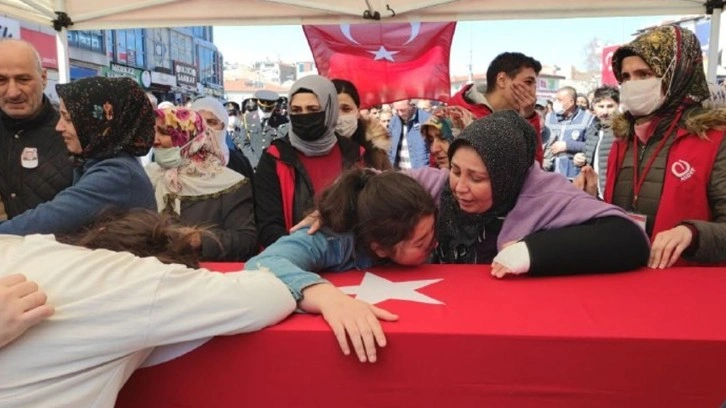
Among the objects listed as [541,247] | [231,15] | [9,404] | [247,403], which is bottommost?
[247,403]

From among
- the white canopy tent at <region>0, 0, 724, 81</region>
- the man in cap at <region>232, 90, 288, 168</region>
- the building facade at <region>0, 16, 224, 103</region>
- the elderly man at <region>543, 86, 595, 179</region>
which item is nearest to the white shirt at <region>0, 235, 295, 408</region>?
the white canopy tent at <region>0, 0, 724, 81</region>

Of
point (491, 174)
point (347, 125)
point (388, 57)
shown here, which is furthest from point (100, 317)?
point (388, 57)

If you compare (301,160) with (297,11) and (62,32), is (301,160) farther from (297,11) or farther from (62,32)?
(62,32)

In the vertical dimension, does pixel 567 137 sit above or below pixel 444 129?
below

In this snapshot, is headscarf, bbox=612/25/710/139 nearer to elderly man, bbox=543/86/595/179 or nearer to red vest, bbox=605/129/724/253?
red vest, bbox=605/129/724/253

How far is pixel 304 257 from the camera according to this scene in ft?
3.78

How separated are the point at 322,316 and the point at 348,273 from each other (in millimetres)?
290

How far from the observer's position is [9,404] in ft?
2.42

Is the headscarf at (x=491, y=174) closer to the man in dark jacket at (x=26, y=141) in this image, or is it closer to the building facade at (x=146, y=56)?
the man in dark jacket at (x=26, y=141)

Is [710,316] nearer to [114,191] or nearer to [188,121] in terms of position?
[114,191]

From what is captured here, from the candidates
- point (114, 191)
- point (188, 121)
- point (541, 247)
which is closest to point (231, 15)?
point (188, 121)

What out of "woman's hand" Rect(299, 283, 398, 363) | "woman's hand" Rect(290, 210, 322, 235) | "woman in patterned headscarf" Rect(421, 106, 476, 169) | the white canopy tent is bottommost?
"woman's hand" Rect(299, 283, 398, 363)

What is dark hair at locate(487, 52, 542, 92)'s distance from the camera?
9.37 feet

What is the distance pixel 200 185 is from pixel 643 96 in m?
1.59
